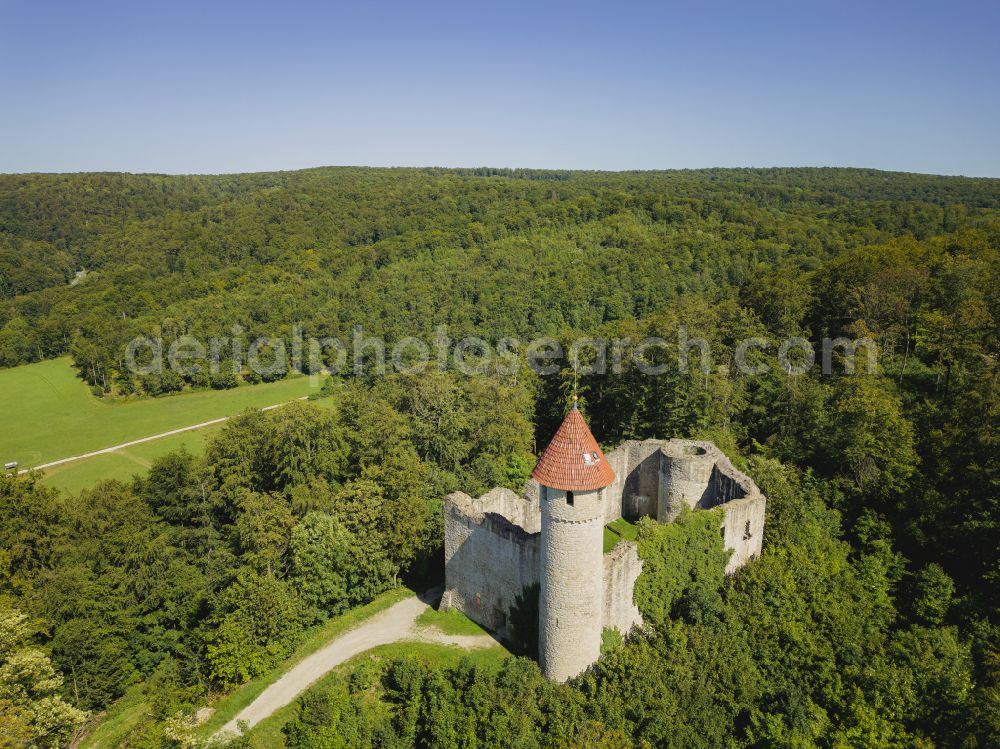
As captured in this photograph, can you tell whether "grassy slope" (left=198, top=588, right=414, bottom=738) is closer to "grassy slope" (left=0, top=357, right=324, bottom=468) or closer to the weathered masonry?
the weathered masonry

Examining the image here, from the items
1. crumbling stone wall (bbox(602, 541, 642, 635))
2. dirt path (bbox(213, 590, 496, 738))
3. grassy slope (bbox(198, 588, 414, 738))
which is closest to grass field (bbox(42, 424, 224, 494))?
grassy slope (bbox(198, 588, 414, 738))

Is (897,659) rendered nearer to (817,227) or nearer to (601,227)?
(817,227)

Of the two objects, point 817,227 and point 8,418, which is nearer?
point 8,418

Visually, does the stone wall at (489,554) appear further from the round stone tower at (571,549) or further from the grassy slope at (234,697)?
the grassy slope at (234,697)

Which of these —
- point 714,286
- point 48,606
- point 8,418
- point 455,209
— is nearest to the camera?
point 48,606

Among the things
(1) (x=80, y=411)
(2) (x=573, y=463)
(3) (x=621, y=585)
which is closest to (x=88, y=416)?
(1) (x=80, y=411)

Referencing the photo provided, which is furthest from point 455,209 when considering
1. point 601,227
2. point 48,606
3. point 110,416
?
point 48,606

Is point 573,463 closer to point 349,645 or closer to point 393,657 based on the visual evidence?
point 393,657
